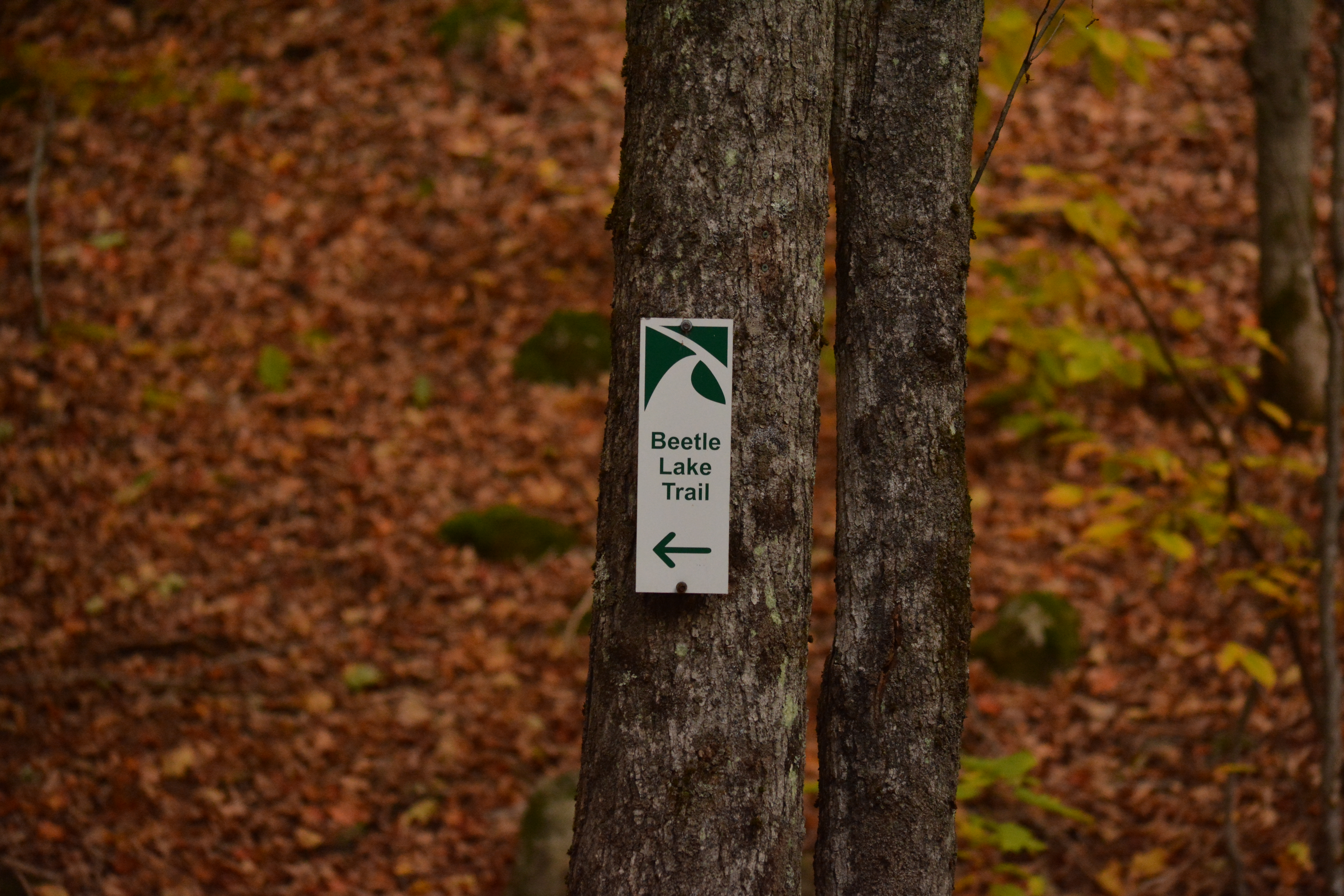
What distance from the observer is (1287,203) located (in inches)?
171

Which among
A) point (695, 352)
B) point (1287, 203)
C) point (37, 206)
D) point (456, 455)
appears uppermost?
point (37, 206)

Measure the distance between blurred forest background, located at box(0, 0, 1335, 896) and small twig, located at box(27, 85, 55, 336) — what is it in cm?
6

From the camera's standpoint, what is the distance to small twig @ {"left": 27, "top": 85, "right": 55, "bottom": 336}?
574 centimetres

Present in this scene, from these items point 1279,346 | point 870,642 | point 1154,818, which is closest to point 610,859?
point 870,642

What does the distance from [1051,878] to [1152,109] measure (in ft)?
16.9

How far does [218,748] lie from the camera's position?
4062mm

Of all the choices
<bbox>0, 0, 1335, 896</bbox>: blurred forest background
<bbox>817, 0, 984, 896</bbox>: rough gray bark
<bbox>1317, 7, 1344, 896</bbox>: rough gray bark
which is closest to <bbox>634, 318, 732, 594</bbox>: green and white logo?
<bbox>817, 0, 984, 896</bbox>: rough gray bark

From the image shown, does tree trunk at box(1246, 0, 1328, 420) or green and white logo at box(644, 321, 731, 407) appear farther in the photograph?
tree trunk at box(1246, 0, 1328, 420)

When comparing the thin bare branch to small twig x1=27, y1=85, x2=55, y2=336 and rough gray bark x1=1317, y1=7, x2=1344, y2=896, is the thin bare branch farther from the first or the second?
small twig x1=27, y1=85, x2=55, y2=336

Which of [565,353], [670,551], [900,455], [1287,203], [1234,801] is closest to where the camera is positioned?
[670,551]

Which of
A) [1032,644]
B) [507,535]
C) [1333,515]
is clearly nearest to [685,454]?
[1333,515]

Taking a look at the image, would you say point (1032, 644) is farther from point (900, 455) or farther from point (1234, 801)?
point (900, 455)

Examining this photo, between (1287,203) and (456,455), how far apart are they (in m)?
4.26

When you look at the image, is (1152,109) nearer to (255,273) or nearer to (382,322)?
(382,322)
